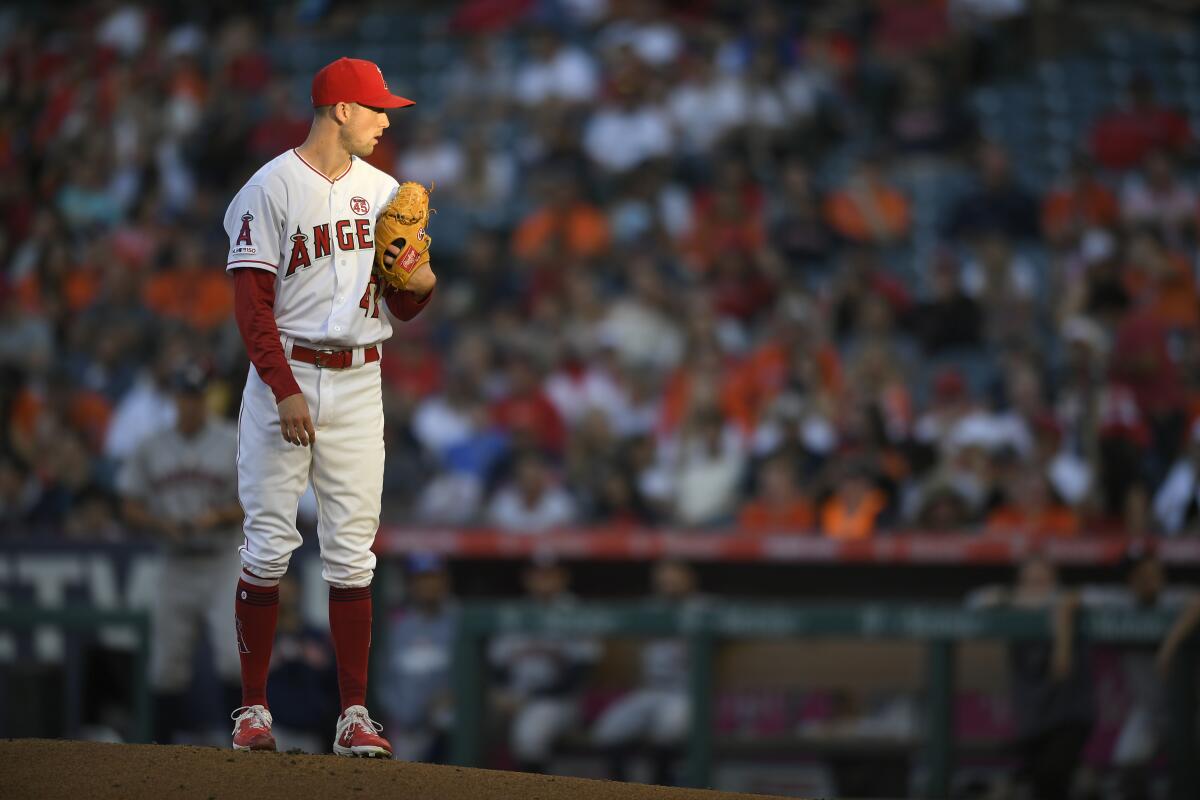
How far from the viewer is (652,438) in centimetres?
927

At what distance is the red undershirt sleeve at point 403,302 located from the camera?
15.0 ft

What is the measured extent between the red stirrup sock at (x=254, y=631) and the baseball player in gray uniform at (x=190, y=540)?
9.42ft

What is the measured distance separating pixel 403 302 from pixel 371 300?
4.8 inches

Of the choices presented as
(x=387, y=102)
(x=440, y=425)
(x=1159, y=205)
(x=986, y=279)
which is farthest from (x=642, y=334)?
(x=387, y=102)

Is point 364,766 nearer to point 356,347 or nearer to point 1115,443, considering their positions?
point 356,347

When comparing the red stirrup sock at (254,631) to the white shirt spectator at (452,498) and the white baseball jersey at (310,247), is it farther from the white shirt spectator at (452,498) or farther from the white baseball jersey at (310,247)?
the white shirt spectator at (452,498)

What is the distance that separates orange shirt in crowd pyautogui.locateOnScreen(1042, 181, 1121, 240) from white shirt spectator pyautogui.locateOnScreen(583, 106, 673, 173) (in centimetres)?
257

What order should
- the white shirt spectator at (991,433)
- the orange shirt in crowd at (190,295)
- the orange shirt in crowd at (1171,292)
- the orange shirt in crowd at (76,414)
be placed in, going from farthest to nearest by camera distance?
the orange shirt in crowd at (190,295) → the orange shirt in crowd at (76,414) → the orange shirt in crowd at (1171,292) → the white shirt spectator at (991,433)

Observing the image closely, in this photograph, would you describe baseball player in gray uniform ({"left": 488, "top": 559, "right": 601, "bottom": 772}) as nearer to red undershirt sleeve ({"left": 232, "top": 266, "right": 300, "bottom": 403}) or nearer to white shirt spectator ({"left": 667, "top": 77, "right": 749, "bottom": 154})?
red undershirt sleeve ({"left": 232, "top": 266, "right": 300, "bottom": 403})

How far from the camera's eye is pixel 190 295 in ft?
37.3

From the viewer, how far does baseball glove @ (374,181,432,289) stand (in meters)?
4.46

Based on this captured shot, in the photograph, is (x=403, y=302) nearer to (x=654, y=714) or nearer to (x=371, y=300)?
(x=371, y=300)

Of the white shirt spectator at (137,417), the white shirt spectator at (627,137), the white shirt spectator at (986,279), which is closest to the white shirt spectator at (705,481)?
the white shirt spectator at (986,279)

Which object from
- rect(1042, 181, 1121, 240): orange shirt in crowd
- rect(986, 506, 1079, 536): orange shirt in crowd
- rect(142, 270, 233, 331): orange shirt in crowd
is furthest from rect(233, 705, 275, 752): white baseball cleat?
rect(1042, 181, 1121, 240): orange shirt in crowd
